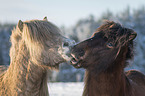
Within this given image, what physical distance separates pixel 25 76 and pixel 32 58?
0.30 metres

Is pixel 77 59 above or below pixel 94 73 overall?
above

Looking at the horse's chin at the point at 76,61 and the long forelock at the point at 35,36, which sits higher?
the long forelock at the point at 35,36

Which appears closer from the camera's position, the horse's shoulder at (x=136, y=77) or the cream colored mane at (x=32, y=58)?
the cream colored mane at (x=32, y=58)

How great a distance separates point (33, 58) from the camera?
7.77 ft

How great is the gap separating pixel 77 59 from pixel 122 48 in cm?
67

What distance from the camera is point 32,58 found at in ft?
7.80

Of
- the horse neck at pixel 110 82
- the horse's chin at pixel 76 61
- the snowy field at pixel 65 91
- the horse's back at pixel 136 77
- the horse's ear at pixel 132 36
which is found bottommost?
the snowy field at pixel 65 91

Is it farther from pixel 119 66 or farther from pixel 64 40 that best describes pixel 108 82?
pixel 64 40

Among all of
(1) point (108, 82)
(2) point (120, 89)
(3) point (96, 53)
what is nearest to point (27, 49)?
(3) point (96, 53)

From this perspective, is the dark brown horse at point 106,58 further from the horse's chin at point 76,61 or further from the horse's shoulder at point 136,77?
the horse's shoulder at point 136,77

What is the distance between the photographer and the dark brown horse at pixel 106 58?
87.7 inches

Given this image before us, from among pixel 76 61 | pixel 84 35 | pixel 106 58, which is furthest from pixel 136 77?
pixel 84 35

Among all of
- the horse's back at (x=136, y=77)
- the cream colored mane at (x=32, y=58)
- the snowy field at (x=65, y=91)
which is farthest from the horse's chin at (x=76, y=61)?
the snowy field at (x=65, y=91)

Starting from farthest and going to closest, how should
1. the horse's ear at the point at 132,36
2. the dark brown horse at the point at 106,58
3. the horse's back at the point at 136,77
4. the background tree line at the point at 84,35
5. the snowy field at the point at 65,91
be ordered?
1. the background tree line at the point at 84,35
2. the snowy field at the point at 65,91
3. the horse's back at the point at 136,77
4. the dark brown horse at the point at 106,58
5. the horse's ear at the point at 132,36
